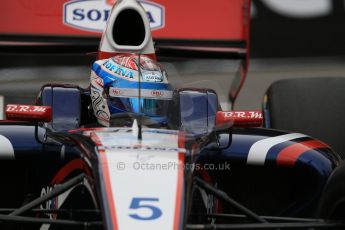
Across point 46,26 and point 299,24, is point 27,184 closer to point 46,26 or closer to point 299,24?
point 46,26

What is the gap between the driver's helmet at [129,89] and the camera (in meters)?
3.50

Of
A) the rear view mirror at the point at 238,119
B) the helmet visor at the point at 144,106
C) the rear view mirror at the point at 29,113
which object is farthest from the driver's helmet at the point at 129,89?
the rear view mirror at the point at 29,113

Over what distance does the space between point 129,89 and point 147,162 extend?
34.4 inches

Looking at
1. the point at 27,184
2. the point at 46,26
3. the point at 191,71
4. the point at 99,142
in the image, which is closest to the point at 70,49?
the point at 46,26

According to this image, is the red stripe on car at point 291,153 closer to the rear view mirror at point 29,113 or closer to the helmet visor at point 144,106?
the helmet visor at point 144,106

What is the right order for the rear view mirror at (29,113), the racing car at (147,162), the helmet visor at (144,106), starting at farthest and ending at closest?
1. the helmet visor at (144,106)
2. the rear view mirror at (29,113)
3. the racing car at (147,162)

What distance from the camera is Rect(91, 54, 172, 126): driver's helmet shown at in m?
3.50

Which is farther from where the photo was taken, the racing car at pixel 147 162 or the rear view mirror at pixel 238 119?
the rear view mirror at pixel 238 119

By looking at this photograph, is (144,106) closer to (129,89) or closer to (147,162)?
(129,89)

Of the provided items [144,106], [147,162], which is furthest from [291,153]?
[147,162]

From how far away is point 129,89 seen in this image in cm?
357

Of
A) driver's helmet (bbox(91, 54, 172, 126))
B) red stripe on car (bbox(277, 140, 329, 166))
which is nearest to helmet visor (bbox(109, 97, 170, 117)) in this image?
driver's helmet (bbox(91, 54, 172, 126))

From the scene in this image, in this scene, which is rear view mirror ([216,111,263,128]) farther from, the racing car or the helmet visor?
the helmet visor

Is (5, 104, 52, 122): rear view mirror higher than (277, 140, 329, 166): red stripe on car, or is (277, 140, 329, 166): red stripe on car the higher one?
(5, 104, 52, 122): rear view mirror
